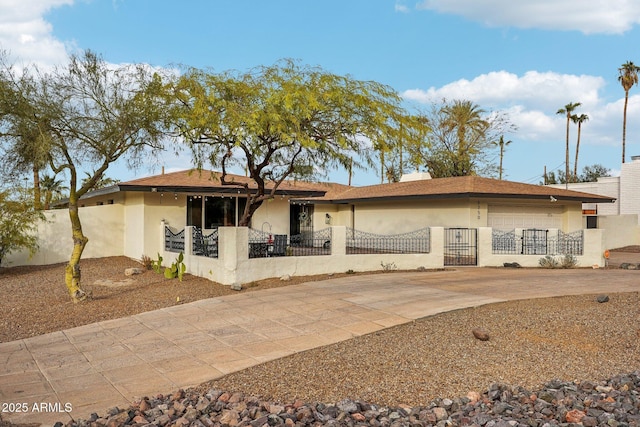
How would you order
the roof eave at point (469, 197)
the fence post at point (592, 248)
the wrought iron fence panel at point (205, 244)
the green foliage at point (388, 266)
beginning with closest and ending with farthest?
the wrought iron fence panel at point (205, 244), the green foliage at point (388, 266), the fence post at point (592, 248), the roof eave at point (469, 197)

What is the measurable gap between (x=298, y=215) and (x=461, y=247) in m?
9.62

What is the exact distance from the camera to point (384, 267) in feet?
51.7

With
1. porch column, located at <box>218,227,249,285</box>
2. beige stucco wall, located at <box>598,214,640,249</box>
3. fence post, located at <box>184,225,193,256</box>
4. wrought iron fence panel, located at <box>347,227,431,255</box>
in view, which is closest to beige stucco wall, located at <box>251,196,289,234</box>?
wrought iron fence panel, located at <box>347,227,431,255</box>

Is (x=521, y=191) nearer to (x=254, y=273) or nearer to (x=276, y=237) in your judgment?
(x=276, y=237)

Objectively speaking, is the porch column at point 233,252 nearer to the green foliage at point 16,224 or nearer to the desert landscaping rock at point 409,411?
the desert landscaping rock at point 409,411

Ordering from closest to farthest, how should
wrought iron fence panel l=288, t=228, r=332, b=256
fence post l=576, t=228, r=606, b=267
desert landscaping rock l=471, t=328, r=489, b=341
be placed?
desert landscaping rock l=471, t=328, r=489, b=341
wrought iron fence panel l=288, t=228, r=332, b=256
fence post l=576, t=228, r=606, b=267

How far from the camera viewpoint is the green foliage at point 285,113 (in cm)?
1286

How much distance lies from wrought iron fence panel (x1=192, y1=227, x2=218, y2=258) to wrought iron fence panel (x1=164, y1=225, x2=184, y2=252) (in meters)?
1.08

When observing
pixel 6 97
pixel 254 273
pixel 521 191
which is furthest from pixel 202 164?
pixel 521 191

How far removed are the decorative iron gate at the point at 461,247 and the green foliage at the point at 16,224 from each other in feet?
45.9

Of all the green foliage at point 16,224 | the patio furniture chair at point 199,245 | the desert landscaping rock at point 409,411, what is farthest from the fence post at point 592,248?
the green foliage at point 16,224

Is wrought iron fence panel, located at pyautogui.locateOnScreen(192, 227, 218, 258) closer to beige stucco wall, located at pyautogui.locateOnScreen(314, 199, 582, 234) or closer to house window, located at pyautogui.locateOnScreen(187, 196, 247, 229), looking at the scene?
house window, located at pyautogui.locateOnScreen(187, 196, 247, 229)

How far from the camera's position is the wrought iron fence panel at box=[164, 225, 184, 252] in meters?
16.1

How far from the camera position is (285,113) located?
12.9m
